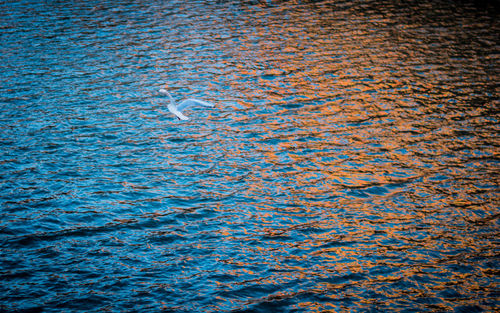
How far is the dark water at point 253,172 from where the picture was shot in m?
14.9

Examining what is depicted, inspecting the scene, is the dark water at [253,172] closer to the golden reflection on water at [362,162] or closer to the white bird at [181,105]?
the golden reflection on water at [362,162]

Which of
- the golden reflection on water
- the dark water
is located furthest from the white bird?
the golden reflection on water

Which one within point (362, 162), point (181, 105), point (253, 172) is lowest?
point (362, 162)

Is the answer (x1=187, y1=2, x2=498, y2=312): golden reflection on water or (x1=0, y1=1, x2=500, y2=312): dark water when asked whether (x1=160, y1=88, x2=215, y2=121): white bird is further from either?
(x1=187, y1=2, x2=498, y2=312): golden reflection on water

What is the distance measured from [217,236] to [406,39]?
28377 millimetres

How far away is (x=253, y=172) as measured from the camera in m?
21.6

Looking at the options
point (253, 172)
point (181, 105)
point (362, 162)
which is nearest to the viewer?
point (253, 172)

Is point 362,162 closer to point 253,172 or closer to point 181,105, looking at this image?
point 253,172

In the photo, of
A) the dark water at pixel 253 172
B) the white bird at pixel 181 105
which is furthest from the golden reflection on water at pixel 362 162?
the white bird at pixel 181 105

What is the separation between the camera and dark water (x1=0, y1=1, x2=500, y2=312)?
14945 mm

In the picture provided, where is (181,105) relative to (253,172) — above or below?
above

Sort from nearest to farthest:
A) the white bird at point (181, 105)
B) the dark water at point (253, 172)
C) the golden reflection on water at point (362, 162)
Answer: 1. the dark water at point (253, 172)
2. the golden reflection on water at point (362, 162)
3. the white bird at point (181, 105)

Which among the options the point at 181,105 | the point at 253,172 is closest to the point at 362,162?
the point at 253,172

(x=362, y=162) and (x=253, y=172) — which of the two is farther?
(x=362, y=162)
